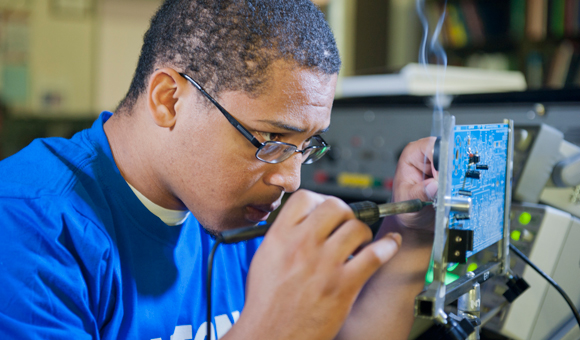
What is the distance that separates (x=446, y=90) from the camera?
1737 mm

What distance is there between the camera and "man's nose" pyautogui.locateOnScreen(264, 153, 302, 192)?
2.54ft

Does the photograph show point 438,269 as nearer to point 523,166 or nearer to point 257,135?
point 257,135

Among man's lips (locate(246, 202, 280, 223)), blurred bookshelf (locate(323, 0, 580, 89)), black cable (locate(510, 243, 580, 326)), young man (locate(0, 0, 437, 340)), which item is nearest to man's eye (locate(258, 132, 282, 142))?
young man (locate(0, 0, 437, 340))

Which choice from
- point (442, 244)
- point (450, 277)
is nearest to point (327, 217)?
point (442, 244)

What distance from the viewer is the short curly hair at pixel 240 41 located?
2.40 ft

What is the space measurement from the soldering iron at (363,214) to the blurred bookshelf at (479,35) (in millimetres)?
1512

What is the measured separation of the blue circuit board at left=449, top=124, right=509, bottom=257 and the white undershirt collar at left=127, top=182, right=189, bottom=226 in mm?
508

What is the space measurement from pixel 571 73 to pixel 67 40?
3.31 metres

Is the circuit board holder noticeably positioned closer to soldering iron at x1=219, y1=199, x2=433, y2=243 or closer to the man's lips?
soldering iron at x1=219, y1=199, x2=433, y2=243

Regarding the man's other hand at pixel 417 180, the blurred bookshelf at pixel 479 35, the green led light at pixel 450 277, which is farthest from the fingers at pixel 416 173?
the blurred bookshelf at pixel 479 35

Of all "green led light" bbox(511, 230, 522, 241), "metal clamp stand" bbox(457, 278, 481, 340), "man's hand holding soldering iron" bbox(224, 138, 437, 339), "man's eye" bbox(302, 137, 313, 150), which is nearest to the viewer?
"man's hand holding soldering iron" bbox(224, 138, 437, 339)

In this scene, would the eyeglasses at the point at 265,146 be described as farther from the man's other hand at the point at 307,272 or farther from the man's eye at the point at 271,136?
the man's other hand at the point at 307,272

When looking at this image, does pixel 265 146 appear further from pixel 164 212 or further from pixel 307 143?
pixel 164 212

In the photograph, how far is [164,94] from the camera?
770 millimetres
